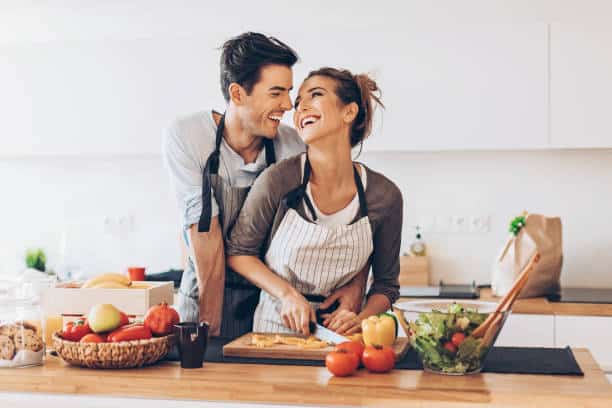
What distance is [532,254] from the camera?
361 centimetres

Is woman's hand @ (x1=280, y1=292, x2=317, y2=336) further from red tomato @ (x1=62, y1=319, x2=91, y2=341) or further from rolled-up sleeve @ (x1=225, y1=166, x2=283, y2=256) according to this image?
red tomato @ (x1=62, y1=319, x2=91, y2=341)

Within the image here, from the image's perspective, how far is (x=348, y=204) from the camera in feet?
7.80

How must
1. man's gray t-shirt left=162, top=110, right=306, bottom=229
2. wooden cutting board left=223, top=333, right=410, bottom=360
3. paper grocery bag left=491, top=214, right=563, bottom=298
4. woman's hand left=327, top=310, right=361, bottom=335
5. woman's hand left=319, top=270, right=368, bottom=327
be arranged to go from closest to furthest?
1. wooden cutting board left=223, top=333, right=410, bottom=360
2. woman's hand left=327, top=310, right=361, bottom=335
3. woman's hand left=319, top=270, right=368, bottom=327
4. man's gray t-shirt left=162, top=110, right=306, bottom=229
5. paper grocery bag left=491, top=214, right=563, bottom=298

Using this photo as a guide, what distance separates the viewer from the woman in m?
2.33

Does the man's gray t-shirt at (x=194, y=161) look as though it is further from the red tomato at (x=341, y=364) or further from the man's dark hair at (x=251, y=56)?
the red tomato at (x=341, y=364)

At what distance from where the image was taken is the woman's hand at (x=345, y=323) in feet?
7.24

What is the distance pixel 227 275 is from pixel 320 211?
0.41 metres

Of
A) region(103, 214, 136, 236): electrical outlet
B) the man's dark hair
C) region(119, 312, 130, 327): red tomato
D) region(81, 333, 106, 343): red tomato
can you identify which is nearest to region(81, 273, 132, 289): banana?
region(119, 312, 130, 327): red tomato

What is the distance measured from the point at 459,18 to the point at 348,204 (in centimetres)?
193

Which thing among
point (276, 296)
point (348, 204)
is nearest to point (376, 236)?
point (348, 204)

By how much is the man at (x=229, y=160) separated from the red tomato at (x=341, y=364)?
584mm

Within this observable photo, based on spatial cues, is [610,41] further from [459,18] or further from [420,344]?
[420,344]

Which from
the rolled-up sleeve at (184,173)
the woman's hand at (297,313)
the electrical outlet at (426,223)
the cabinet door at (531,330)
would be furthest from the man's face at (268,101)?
the electrical outlet at (426,223)

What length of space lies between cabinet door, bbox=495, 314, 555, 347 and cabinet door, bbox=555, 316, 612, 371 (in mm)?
32
